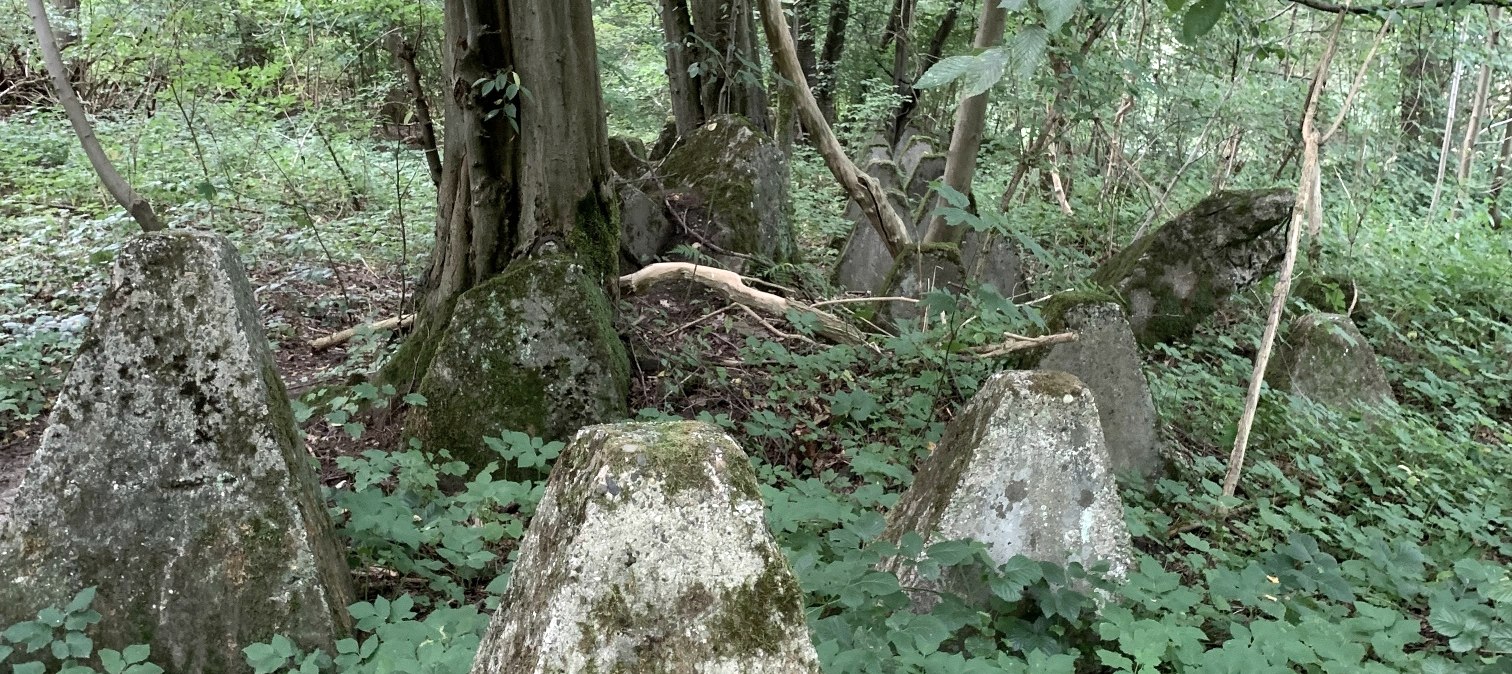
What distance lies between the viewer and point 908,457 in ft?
15.0

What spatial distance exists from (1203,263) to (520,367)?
512 cm

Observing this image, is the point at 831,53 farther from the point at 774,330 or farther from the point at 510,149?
the point at 510,149

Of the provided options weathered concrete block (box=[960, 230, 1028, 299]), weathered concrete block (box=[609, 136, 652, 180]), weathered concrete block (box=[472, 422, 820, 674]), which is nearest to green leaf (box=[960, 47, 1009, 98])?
weathered concrete block (box=[472, 422, 820, 674])

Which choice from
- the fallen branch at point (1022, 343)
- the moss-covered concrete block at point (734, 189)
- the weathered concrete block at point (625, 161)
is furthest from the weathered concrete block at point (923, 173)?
the fallen branch at point (1022, 343)

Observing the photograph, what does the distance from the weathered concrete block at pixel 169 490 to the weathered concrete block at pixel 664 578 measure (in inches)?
60.5

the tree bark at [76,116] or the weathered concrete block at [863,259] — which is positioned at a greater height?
the tree bark at [76,116]

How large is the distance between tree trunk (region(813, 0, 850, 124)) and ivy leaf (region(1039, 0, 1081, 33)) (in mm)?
13266

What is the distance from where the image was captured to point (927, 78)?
1.63 meters

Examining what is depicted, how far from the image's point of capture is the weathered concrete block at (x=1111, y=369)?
464 centimetres

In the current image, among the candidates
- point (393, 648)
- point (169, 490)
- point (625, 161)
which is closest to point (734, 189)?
point (625, 161)

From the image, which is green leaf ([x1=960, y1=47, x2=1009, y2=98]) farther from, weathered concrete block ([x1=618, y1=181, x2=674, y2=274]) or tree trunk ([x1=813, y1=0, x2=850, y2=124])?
tree trunk ([x1=813, y1=0, x2=850, y2=124])

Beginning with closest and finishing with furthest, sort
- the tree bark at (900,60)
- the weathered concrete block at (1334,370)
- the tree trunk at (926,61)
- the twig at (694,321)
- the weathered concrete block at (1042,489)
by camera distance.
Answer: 1. the weathered concrete block at (1042,489)
2. the twig at (694,321)
3. the weathered concrete block at (1334,370)
4. the tree bark at (900,60)
5. the tree trunk at (926,61)

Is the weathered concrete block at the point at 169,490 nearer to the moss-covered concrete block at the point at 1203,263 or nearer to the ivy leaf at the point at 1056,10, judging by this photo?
the ivy leaf at the point at 1056,10

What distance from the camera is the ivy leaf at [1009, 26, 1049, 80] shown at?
5.29ft
